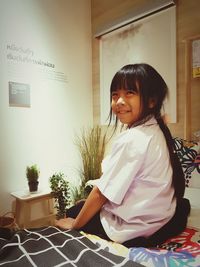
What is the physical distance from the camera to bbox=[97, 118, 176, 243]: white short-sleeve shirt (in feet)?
2.93

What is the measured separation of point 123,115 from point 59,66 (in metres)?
1.64

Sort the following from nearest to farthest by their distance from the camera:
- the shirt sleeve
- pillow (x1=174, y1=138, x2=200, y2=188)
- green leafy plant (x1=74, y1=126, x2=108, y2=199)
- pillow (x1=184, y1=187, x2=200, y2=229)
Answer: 1. the shirt sleeve
2. pillow (x1=184, y1=187, x2=200, y2=229)
3. pillow (x1=174, y1=138, x2=200, y2=188)
4. green leafy plant (x1=74, y1=126, x2=108, y2=199)

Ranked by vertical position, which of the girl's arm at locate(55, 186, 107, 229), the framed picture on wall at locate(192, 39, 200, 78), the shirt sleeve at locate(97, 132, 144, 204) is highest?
the framed picture on wall at locate(192, 39, 200, 78)

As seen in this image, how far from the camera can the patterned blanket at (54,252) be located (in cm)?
71

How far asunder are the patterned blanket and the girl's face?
1.75ft

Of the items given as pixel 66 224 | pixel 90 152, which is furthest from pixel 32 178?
pixel 66 224

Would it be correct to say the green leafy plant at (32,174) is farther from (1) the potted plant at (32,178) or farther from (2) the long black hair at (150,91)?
(2) the long black hair at (150,91)

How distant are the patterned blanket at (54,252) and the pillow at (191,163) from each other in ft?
3.07

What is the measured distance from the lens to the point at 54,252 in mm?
771

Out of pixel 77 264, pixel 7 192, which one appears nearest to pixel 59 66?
pixel 7 192

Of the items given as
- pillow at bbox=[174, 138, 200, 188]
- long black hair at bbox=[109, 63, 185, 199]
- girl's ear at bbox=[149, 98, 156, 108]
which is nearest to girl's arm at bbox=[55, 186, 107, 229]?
long black hair at bbox=[109, 63, 185, 199]

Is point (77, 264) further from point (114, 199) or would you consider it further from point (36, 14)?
point (36, 14)

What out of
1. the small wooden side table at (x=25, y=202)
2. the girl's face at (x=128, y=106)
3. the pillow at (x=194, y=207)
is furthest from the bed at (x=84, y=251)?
the small wooden side table at (x=25, y=202)

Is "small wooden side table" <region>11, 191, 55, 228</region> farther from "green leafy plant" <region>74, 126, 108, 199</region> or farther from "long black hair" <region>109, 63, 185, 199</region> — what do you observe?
"long black hair" <region>109, 63, 185, 199</region>
